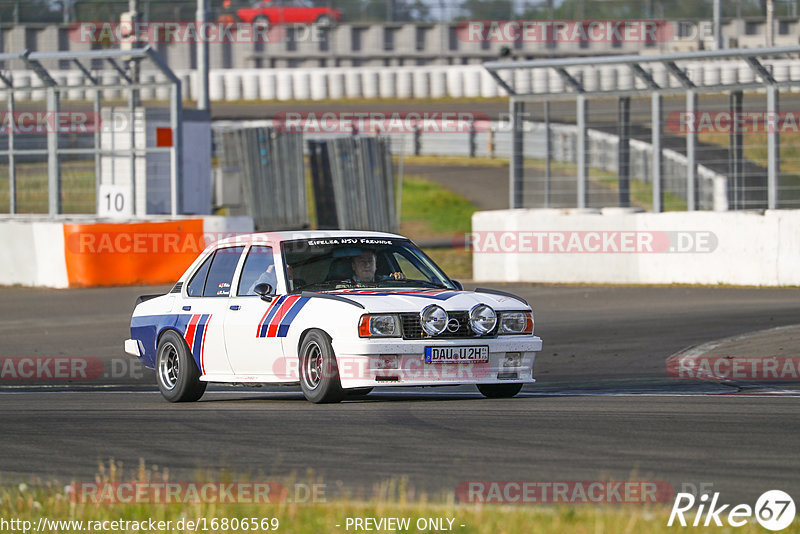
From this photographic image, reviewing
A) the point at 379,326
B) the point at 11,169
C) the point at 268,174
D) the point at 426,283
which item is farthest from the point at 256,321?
the point at 268,174

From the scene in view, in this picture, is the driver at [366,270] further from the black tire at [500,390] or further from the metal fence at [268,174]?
the metal fence at [268,174]

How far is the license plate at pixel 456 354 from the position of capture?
9.91 metres

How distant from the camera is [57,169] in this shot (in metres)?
23.8

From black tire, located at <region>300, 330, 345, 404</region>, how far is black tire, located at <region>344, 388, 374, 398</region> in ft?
0.52

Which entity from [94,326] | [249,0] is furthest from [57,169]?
[249,0]

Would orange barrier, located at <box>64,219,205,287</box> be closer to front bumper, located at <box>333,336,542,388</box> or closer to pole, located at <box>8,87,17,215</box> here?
pole, located at <box>8,87,17,215</box>

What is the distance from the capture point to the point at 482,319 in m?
10.1

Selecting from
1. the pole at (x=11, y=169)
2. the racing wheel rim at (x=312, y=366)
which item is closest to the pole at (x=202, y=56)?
the pole at (x=11, y=169)

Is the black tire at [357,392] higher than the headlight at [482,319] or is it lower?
lower

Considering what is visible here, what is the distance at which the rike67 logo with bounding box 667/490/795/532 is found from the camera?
5.53 metres

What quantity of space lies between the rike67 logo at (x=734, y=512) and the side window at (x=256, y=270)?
534 centimetres

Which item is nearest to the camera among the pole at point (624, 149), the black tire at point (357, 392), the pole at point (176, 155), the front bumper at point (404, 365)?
the front bumper at point (404, 365)

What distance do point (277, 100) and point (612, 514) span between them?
4920cm

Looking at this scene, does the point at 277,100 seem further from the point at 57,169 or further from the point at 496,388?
the point at 496,388
